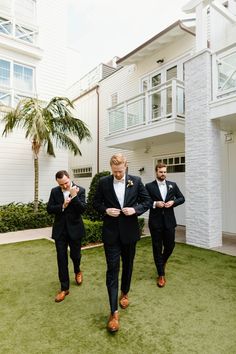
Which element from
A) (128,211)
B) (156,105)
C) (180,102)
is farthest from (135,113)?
(128,211)

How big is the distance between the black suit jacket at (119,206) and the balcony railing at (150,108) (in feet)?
17.9

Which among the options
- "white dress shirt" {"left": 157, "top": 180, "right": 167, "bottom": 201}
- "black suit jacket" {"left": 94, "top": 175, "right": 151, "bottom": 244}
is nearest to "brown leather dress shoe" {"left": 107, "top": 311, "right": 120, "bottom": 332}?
"black suit jacket" {"left": 94, "top": 175, "right": 151, "bottom": 244}

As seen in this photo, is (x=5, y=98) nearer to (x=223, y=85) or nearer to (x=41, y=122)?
(x=41, y=122)

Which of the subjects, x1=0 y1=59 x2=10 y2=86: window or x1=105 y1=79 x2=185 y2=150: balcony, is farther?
x1=0 y1=59 x2=10 y2=86: window

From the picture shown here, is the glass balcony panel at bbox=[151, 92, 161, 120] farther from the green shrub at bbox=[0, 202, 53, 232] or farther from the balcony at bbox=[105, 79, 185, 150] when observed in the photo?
the green shrub at bbox=[0, 202, 53, 232]

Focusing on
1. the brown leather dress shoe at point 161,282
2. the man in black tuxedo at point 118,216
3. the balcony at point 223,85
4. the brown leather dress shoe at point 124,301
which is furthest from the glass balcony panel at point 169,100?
the brown leather dress shoe at point 124,301

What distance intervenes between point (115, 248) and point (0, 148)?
9.43 metres

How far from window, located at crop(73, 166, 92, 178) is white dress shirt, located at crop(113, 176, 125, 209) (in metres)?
12.3

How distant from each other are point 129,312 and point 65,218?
1.47 meters

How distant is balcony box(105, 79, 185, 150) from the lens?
322 inches

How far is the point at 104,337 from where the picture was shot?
8.91ft

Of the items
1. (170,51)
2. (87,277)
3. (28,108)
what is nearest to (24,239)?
(87,277)

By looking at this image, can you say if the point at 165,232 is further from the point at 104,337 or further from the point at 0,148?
the point at 0,148

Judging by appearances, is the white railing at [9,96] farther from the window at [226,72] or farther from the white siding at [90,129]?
the window at [226,72]
